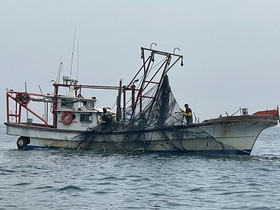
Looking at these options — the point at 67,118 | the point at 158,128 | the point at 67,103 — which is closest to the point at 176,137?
the point at 158,128

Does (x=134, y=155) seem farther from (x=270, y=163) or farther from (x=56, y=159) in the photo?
(x=270, y=163)

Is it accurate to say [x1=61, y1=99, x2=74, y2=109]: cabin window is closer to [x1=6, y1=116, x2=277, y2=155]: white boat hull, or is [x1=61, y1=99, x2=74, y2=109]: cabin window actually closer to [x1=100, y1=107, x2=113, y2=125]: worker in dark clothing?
[x1=6, y1=116, x2=277, y2=155]: white boat hull

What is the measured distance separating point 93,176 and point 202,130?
8.79 m

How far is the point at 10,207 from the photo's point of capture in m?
13.6

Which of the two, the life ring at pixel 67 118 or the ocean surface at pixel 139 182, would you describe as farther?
the life ring at pixel 67 118

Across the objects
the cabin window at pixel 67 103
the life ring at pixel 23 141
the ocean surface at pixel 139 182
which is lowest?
the ocean surface at pixel 139 182

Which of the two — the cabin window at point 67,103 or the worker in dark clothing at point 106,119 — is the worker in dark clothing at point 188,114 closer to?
the worker in dark clothing at point 106,119

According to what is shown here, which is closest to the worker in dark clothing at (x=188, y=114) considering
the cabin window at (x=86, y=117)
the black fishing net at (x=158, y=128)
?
the black fishing net at (x=158, y=128)

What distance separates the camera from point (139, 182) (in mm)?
18359

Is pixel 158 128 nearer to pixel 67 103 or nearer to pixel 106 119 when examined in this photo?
pixel 106 119

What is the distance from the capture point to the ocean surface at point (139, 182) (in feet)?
47.9

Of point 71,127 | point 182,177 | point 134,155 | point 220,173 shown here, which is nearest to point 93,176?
point 182,177

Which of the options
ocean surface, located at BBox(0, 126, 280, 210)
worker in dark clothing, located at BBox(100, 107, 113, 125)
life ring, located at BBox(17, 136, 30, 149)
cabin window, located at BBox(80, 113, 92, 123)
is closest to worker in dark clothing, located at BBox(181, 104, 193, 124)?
ocean surface, located at BBox(0, 126, 280, 210)

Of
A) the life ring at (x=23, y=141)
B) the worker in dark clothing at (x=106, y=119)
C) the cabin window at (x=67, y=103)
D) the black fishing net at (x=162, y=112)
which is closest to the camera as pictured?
the black fishing net at (x=162, y=112)
